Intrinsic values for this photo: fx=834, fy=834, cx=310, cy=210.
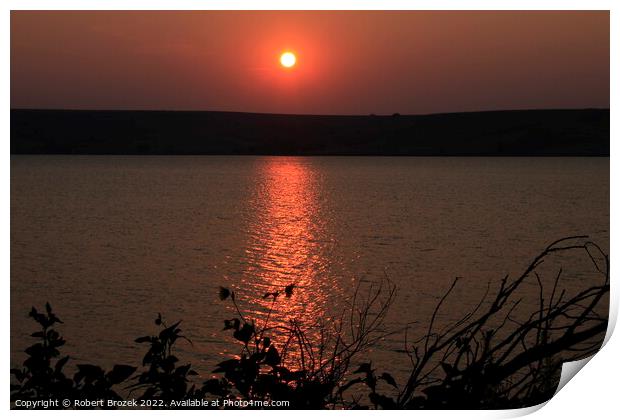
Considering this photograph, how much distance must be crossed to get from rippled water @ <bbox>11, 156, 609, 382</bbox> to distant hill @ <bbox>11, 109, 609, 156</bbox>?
3.30 meters

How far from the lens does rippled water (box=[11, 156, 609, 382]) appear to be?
14.7 m

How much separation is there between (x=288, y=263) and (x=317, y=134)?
56361 millimetres

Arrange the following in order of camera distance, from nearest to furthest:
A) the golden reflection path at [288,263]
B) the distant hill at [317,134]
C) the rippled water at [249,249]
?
the rippled water at [249,249] < the golden reflection path at [288,263] < the distant hill at [317,134]

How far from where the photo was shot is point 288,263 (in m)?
22.9

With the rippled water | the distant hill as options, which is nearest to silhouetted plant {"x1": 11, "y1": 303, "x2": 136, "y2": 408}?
the rippled water

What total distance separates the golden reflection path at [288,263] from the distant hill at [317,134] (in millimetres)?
8284

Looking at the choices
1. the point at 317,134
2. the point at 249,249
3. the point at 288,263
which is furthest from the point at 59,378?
the point at 317,134

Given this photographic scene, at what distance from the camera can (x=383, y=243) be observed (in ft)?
95.6

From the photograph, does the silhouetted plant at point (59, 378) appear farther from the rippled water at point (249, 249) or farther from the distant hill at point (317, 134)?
the distant hill at point (317, 134)

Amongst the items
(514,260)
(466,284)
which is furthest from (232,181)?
(466,284)

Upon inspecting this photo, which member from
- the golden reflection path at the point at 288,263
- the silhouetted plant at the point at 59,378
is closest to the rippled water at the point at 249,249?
the golden reflection path at the point at 288,263

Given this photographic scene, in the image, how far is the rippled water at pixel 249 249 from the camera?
14.7 meters

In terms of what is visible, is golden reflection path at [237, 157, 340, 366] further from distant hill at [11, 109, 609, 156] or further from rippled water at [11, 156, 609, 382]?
distant hill at [11, 109, 609, 156]

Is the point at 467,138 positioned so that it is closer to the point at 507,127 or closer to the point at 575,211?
the point at 507,127
